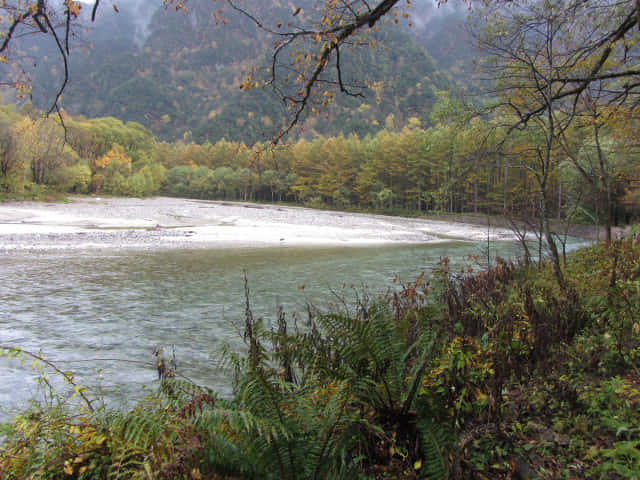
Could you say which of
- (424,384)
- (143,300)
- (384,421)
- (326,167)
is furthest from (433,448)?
(326,167)

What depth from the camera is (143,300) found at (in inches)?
323

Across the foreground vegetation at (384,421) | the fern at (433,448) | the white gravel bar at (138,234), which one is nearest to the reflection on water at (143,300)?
the foreground vegetation at (384,421)

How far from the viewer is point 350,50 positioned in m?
4.36

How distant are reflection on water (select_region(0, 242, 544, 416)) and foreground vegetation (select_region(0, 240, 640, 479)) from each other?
5.40 ft

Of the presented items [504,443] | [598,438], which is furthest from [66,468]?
[598,438]

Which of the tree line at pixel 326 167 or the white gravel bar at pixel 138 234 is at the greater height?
the tree line at pixel 326 167

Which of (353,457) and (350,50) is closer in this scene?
(353,457)

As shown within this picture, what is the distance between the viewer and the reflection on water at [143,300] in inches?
187

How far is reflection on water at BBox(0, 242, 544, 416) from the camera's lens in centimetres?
475

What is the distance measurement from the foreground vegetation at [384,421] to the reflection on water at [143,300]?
1.65 meters

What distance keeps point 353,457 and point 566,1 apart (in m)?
7.06

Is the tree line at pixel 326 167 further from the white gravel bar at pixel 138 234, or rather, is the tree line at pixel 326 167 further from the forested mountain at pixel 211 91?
the forested mountain at pixel 211 91

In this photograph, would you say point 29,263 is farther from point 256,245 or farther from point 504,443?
point 504,443

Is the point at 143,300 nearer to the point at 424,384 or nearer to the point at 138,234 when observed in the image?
the point at 424,384
